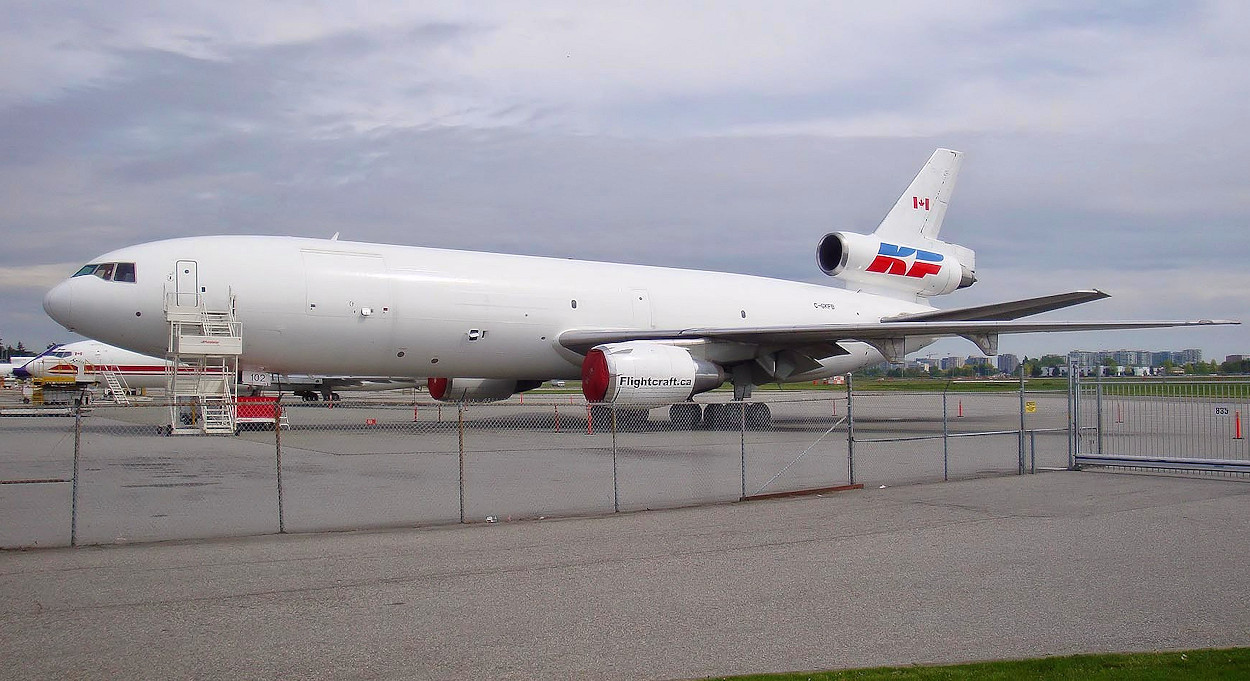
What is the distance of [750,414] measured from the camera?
2305 cm

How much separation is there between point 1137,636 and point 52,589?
24.1 ft

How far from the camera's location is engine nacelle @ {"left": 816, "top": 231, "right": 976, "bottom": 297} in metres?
28.8

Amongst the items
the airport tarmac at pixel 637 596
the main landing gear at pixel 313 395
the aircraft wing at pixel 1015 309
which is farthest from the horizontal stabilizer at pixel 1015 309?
the main landing gear at pixel 313 395

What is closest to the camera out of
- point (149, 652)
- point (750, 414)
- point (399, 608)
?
point (149, 652)

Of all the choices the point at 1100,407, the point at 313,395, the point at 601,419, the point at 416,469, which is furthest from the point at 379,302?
the point at 313,395

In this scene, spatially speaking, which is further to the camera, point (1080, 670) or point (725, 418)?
point (725, 418)

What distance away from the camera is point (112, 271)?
18469 millimetres

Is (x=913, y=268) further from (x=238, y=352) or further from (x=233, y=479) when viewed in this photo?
(x=233, y=479)

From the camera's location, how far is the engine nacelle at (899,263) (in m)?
28.8

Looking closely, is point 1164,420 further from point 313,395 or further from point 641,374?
point 313,395

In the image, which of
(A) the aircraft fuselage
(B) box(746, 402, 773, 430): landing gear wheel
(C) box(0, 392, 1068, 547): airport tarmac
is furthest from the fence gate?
(A) the aircraft fuselage

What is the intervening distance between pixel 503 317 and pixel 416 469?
8057 millimetres

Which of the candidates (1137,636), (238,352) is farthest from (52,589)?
(238,352)

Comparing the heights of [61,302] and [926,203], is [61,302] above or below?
below
